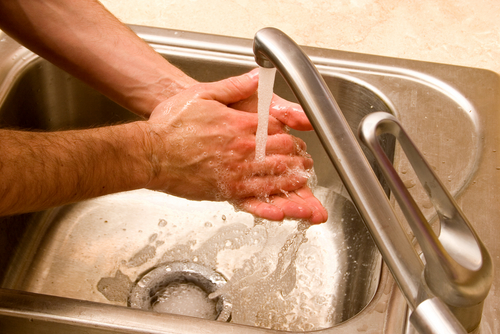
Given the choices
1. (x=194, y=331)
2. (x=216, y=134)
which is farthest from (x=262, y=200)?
(x=194, y=331)

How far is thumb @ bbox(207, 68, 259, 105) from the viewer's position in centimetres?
67

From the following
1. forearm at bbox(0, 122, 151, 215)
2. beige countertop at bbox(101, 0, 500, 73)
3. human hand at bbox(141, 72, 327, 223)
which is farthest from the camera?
beige countertop at bbox(101, 0, 500, 73)

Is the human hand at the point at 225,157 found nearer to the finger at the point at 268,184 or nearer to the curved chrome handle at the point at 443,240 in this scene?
the finger at the point at 268,184

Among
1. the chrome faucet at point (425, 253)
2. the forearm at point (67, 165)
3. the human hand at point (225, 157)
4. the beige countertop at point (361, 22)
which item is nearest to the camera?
the chrome faucet at point (425, 253)

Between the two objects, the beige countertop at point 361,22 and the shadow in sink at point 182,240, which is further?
the beige countertop at point 361,22

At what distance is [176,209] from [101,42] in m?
0.29

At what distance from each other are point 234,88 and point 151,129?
0.45 feet

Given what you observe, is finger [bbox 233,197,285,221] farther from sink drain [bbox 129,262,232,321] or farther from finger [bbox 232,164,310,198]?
sink drain [bbox 129,262,232,321]

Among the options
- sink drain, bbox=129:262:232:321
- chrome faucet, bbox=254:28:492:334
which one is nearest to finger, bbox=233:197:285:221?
sink drain, bbox=129:262:232:321

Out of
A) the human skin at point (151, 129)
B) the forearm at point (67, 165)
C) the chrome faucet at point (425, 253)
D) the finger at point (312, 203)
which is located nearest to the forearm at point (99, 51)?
the human skin at point (151, 129)

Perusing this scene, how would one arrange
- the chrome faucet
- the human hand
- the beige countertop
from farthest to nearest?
the beige countertop, the human hand, the chrome faucet

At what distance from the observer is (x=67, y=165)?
51 cm

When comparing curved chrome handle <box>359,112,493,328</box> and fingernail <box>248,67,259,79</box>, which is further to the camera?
fingernail <box>248,67,259,79</box>

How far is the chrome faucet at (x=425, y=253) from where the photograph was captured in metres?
0.30
